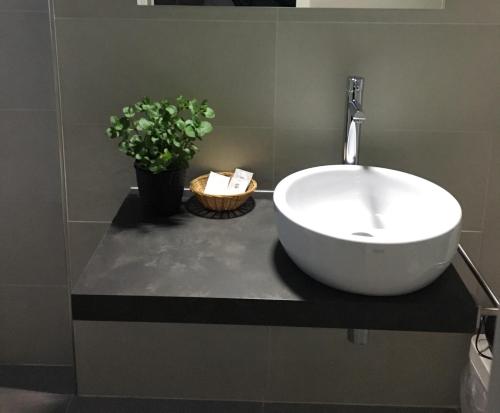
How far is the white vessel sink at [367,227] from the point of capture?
4.67ft

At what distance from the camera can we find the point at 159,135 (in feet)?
5.85

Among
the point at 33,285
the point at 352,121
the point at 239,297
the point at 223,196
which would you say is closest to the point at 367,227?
the point at 352,121

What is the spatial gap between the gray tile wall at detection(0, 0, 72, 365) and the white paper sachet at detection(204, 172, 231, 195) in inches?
22.7

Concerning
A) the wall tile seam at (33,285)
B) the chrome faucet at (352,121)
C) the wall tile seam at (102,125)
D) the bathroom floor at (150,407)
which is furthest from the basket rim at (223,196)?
the bathroom floor at (150,407)

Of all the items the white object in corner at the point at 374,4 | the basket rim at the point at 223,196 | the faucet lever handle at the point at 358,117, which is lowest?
the basket rim at the point at 223,196

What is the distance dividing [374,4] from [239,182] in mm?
601

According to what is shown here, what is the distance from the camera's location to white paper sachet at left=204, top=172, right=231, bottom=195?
1.92m

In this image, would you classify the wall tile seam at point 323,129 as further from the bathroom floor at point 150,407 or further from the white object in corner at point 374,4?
the bathroom floor at point 150,407

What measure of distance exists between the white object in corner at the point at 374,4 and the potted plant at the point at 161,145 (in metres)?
0.40

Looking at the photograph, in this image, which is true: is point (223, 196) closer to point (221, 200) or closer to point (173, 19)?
point (221, 200)

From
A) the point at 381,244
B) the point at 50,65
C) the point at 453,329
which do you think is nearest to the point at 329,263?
the point at 381,244

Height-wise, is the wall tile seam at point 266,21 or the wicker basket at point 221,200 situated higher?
the wall tile seam at point 266,21

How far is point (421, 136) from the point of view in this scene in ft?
6.52

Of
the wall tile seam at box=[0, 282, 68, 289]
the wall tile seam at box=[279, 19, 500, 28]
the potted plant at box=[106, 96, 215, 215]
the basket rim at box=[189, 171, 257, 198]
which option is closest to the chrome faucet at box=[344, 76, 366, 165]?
the wall tile seam at box=[279, 19, 500, 28]
